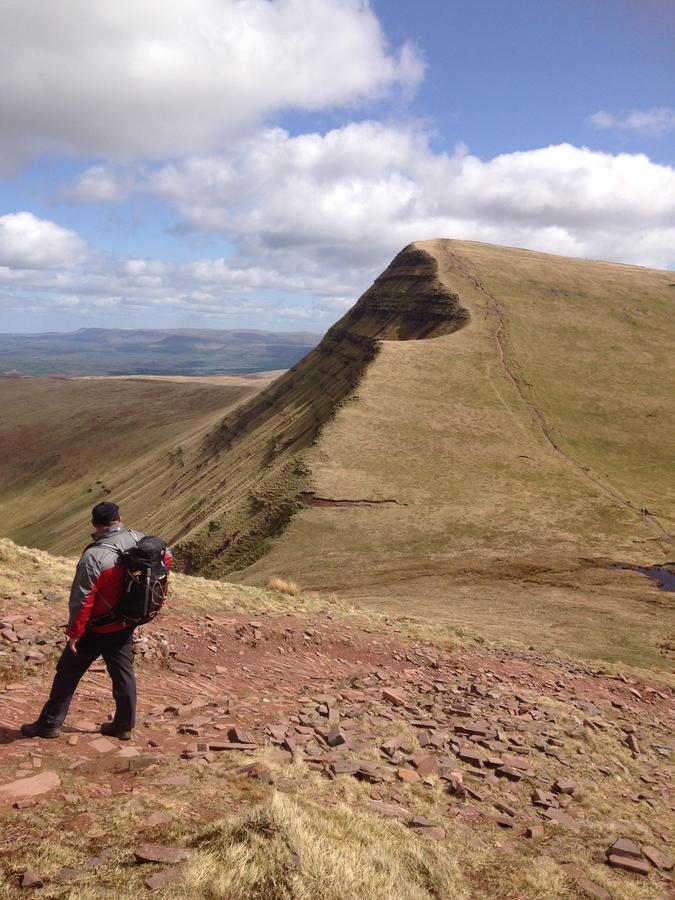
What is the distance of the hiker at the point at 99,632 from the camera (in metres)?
7.83

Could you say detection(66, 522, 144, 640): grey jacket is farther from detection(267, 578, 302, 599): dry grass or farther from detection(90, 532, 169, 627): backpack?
detection(267, 578, 302, 599): dry grass

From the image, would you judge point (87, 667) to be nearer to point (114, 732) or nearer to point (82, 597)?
point (114, 732)

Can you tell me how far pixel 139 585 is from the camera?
7.94 metres

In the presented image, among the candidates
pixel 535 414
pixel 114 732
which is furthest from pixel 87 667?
pixel 535 414

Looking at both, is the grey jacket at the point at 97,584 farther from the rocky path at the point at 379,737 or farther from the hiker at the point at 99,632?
the rocky path at the point at 379,737

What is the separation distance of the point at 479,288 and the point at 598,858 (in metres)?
85.9

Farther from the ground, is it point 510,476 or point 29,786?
point 29,786

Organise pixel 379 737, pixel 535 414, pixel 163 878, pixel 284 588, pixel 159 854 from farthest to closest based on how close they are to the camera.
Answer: pixel 535 414 < pixel 284 588 < pixel 379 737 < pixel 159 854 < pixel 163 878

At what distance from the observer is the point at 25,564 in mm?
16797

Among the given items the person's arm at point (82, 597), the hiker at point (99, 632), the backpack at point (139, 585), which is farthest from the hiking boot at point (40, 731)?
the backpack at point (139, 585)

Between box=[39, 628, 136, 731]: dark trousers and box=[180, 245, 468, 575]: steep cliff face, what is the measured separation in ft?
99.9

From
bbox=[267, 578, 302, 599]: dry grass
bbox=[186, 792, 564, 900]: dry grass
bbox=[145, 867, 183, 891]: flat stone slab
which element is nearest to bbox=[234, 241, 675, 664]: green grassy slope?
bbox=[267, 578, 302, 599]: dry grass

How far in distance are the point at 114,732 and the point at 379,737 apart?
450cm

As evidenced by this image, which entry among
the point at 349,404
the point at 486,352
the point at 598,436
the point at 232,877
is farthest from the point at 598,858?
the point at 486,352
